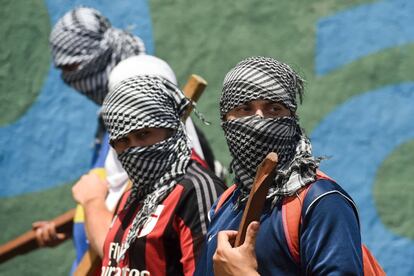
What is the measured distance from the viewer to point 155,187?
125 inches

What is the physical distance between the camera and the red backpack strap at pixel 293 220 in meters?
2.41

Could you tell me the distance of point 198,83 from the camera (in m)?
3.72

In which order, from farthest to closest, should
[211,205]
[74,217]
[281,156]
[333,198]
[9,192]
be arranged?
[9,192]
[74,217]
[211,205]
[281,156]
[333,198]

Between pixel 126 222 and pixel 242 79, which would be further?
pixel 126 222

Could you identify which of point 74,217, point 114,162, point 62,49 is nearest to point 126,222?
point 114,162

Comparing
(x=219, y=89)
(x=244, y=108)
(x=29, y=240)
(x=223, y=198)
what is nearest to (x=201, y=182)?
(x=223, y=198)

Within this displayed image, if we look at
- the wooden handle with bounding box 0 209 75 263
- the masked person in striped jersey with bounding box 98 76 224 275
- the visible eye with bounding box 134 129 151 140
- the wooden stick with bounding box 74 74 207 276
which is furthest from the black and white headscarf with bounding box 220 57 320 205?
the wooden handle with bounding box 0 209 75 263

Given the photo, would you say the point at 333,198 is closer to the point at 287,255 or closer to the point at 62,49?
the point at 287,255

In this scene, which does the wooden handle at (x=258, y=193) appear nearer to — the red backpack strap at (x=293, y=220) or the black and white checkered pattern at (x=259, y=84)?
the red backpack strap at (x=293, y=220)

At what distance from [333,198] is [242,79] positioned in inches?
19.4

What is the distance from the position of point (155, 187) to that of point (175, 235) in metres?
0.21

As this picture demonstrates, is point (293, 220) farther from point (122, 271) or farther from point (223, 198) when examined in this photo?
point (122, 271)

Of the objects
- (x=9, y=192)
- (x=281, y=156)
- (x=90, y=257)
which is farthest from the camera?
(x=9, y=192)

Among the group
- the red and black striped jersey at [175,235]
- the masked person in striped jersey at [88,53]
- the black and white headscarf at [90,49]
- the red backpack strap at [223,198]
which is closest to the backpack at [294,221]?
the red backpack strap at [223,198]
